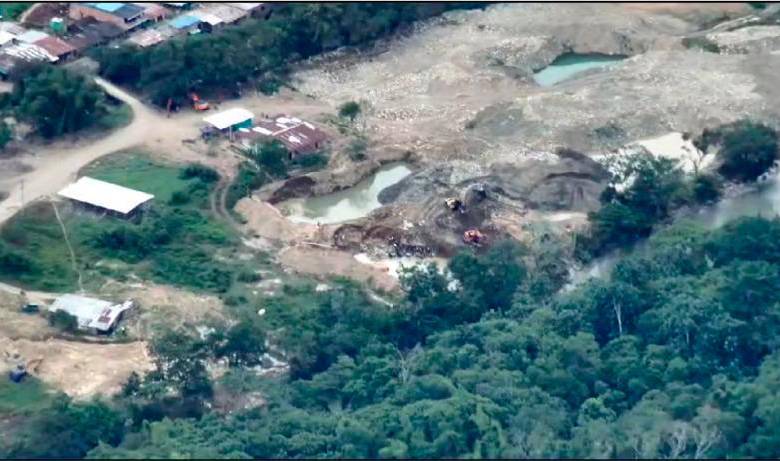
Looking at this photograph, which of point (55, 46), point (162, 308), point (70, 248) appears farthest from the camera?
point (55, 46)

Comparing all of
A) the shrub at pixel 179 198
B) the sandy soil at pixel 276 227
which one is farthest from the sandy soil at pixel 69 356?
the shrub at pixel 179 198

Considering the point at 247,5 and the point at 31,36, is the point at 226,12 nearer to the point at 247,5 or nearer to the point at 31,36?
the point at 247,5

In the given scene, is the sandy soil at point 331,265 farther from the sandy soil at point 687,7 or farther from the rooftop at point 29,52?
the sandy soil at point 687,7

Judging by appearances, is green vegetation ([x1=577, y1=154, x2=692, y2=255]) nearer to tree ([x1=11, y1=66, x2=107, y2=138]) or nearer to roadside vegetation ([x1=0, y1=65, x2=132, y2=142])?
roadside vegetation ([x1=0, y1=65, x2=132, y2=142])

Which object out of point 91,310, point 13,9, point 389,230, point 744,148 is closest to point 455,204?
point 389,230

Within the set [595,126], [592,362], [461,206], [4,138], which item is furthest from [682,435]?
[4,138]

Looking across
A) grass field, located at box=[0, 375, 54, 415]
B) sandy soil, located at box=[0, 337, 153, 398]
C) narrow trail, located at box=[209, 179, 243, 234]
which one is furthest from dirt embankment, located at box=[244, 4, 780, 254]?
grass field, located at box=[0, 375, 54, 415]

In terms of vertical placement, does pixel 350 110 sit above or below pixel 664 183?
below
